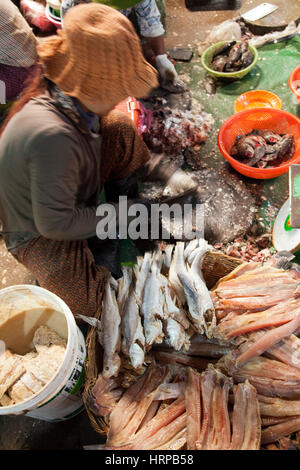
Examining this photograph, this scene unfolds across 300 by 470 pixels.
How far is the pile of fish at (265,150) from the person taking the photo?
3.55 meters

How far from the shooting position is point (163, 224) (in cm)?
320

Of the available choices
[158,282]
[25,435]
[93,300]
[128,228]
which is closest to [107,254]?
[128,228]

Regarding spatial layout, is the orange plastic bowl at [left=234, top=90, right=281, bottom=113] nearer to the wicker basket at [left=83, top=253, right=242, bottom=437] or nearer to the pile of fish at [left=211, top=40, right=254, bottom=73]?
the pile of fish at [left=211, top=40, right=254, bottom=73]

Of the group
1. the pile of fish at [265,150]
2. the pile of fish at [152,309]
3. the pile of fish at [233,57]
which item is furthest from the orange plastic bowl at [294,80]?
the pile of fish at [152,309]

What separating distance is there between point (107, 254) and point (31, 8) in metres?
3.56

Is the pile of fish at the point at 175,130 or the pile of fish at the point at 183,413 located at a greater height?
the pile of fish at the point at 175,130

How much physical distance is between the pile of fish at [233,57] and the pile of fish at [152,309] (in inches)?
122

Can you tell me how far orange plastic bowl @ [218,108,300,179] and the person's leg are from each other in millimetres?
1934

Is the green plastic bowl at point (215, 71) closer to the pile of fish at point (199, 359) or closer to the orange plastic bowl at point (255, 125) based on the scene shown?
the orange plastic bowl at point (255, 125)

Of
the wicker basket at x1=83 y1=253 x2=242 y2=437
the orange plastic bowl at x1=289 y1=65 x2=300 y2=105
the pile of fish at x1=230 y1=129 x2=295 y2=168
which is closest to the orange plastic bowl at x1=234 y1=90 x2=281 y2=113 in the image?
the orange plastic bowl at x1=289 y1=65 x2=300 y2=105

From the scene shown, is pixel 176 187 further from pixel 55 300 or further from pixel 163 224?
pixel 55 300

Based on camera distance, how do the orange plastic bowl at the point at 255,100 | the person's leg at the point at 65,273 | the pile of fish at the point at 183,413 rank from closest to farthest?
the pile of fish at the point at 183,413, the person's leg at the point at 65,273, the orange plastic bowl at the point at 255,100

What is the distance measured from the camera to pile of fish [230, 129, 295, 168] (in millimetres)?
3553

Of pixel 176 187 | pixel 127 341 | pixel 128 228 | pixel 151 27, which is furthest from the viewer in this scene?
pixel 151 27
